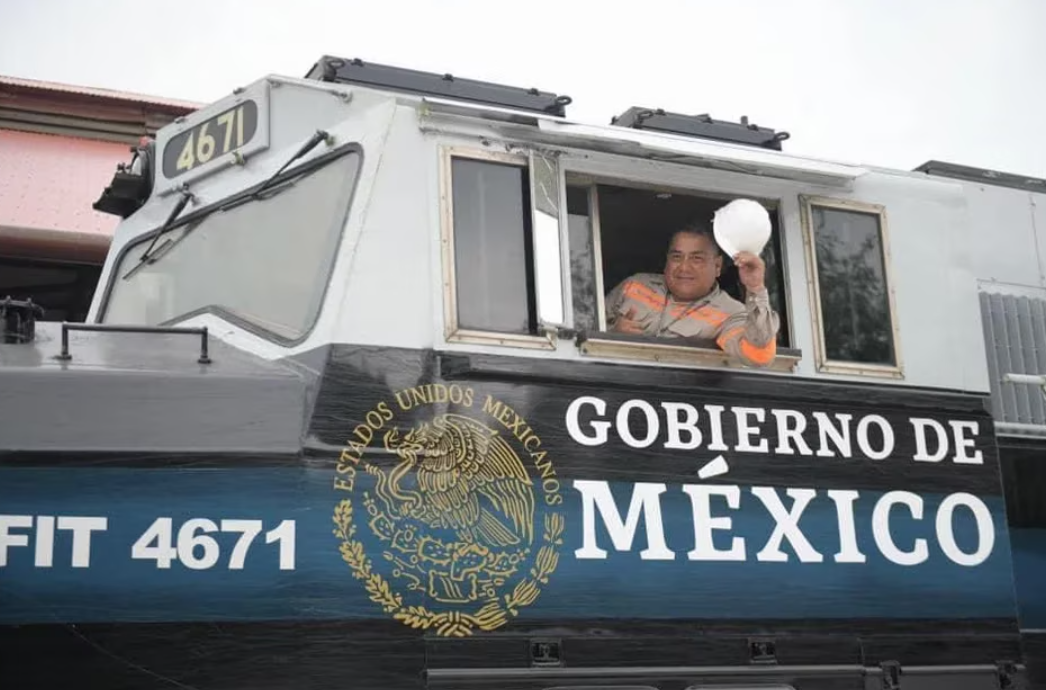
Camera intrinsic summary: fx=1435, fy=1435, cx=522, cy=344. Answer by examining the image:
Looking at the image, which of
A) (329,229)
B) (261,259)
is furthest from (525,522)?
(261,259)

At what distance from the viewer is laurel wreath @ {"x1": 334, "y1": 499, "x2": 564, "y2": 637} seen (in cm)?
529

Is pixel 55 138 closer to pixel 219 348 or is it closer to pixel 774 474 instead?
pixel 219 348

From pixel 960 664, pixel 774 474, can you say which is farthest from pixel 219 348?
pixel 960 664

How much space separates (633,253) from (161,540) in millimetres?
2904

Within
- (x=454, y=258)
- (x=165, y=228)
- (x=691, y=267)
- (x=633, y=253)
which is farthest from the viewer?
(x=633, y=253)

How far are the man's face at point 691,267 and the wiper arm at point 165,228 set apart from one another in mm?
2270

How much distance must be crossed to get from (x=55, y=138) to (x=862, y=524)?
9.19 m

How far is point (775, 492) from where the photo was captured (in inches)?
241

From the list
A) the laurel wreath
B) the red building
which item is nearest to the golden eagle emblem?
the laurel wreath

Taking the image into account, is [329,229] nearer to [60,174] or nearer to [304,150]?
[304,150]

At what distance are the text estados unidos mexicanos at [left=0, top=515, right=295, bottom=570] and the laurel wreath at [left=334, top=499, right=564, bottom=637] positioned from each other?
0.21 metres

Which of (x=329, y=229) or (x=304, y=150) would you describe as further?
(x=304, y=150)

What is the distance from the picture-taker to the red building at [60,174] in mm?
11914

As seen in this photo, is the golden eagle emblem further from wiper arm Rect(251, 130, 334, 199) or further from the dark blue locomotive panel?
wiper arm Rect(251, 130, 334, 199)
